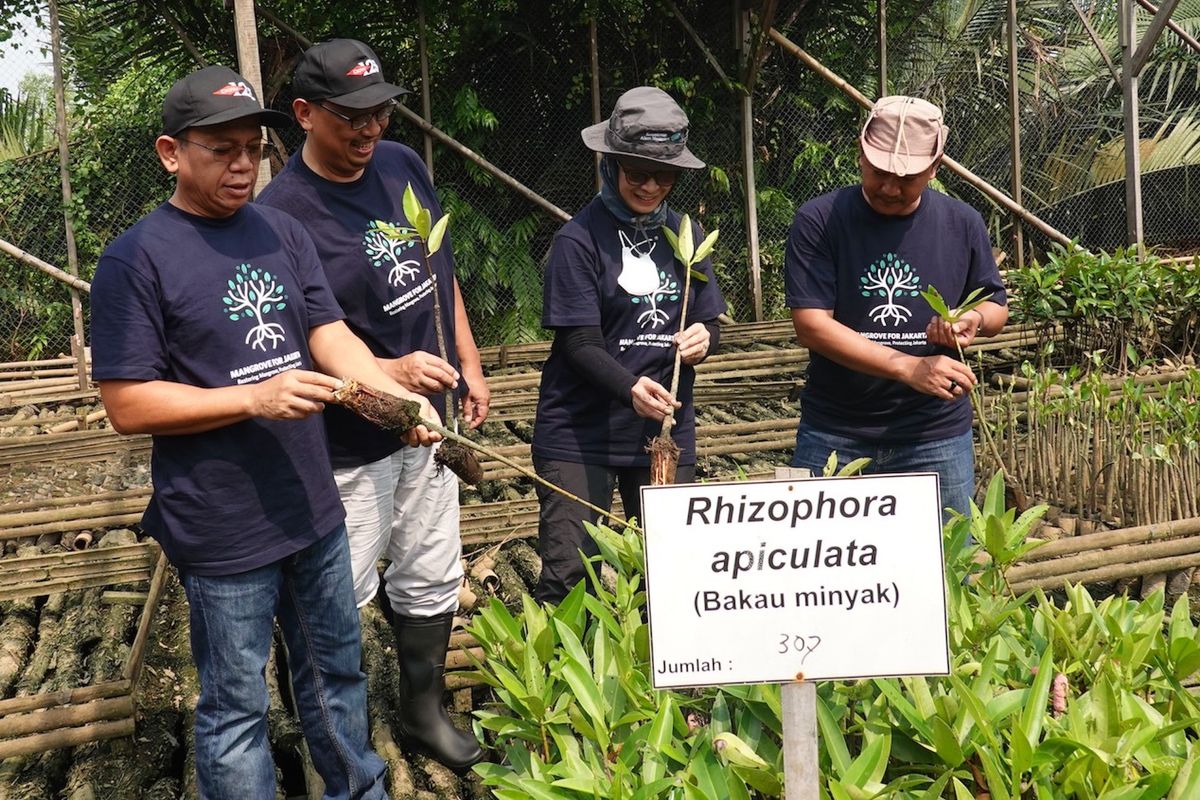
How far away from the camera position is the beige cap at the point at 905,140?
2.80 meters

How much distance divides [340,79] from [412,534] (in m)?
1.07

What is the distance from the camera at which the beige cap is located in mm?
2799

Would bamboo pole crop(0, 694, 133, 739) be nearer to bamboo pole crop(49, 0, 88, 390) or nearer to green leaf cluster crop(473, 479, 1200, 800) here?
green leaf cluster crop(473, 479, 1200, 800)

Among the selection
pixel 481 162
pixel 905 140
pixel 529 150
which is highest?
pixel 529 150

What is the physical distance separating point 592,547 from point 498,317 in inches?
240

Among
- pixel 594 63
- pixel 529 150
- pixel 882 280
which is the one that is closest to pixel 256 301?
pixel 882 280

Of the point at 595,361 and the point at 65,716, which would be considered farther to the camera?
the point at 65,716

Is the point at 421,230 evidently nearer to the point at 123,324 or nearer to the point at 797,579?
the point at 123,324

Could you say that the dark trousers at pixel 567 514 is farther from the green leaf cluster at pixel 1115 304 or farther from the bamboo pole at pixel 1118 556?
the green leaf cluster at pixel 1115 304

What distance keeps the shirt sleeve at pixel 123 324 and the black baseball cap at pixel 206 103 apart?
294mm

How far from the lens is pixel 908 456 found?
119 inches

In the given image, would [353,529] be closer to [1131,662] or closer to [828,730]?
[828,730]

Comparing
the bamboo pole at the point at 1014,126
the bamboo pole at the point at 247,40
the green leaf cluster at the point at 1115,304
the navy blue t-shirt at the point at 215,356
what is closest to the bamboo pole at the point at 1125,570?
the navy blue t-shirt at the point at 215,356

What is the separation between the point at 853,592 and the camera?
1.61 meters
